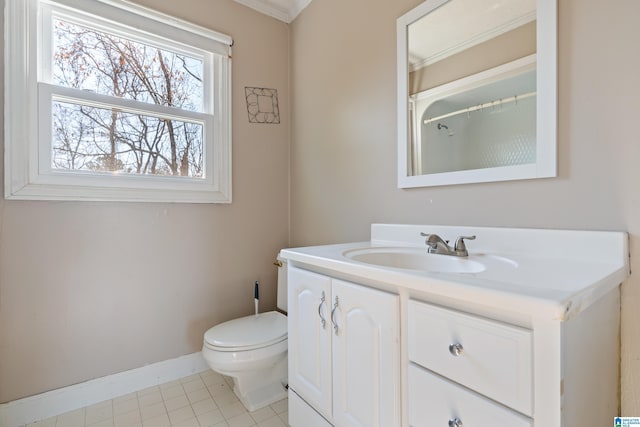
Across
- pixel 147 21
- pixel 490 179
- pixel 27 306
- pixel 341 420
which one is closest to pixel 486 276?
pixel 490 179

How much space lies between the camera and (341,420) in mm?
1012

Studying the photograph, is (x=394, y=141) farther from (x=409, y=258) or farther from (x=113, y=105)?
(x=113, y=105)

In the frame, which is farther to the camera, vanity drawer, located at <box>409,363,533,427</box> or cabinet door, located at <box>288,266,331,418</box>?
cabinet door, located at <box>288,266,331,418</box>

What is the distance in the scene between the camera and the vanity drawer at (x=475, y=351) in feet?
1.91

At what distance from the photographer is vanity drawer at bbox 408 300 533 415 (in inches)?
22.9

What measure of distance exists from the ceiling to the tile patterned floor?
243cm

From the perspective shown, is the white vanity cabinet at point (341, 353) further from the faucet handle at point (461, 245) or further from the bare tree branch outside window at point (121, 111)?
the bare tree branch outside window at point (121, 111)

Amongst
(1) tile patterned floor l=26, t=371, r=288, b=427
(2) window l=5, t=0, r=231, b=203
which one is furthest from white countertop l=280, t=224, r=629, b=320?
(2) window l=5, t=0, r=231, b=203

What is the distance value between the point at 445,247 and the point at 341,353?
0.54 m

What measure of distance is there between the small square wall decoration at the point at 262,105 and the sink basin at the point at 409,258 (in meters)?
1.30

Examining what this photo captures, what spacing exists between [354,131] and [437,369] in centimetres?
126

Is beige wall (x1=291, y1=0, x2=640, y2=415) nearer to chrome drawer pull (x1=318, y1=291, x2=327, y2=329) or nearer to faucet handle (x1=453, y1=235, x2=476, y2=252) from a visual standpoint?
faucet handle (x1=453, y1=235, x2=476, y2=252)

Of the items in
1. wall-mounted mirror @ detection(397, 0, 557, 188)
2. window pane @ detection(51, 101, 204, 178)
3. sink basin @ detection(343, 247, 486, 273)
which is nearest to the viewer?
wall-mounted mirror @ detection(397, 0, 557, 188)

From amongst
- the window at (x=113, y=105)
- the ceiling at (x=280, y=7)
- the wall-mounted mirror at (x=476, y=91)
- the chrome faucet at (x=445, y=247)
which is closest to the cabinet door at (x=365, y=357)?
the chrome faucet at (x=445, y=247)
